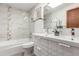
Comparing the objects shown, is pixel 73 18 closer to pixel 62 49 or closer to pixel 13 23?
pixel 62 49

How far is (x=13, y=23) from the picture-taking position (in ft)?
10.3

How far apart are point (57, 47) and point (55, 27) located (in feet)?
2.97

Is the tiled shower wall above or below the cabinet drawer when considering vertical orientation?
above

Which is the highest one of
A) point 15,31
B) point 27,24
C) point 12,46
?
point 27,24

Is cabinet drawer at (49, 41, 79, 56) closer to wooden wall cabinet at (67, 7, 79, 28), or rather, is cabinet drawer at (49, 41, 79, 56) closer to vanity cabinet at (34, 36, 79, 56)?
vanity cabinet at (34, 36, 79, 56)

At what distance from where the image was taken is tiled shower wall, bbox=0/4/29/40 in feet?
9.62

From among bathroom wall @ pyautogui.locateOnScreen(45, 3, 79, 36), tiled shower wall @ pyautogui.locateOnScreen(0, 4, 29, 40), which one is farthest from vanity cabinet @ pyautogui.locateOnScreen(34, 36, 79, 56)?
tiled shower wall @ pyautogui.locateOnScreen(0, 4, 29, 40)

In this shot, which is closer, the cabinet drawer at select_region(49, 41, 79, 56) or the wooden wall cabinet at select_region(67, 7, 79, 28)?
the cabinet drawer at select_region(49, 41, 79, 56)

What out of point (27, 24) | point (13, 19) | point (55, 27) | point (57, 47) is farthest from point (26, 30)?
point (57, 47)

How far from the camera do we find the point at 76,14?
1.64 metres

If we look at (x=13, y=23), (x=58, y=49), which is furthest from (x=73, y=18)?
(x=13, y=23)

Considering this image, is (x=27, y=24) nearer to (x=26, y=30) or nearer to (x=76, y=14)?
(x=26, y=30)

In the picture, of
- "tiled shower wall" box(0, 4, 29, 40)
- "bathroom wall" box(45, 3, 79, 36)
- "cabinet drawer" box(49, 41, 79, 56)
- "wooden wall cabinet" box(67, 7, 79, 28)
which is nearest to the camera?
"cabinet drawer" box(49, 41, 79, 56)

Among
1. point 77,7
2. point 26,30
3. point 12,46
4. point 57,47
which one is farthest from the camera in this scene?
point 26,30
